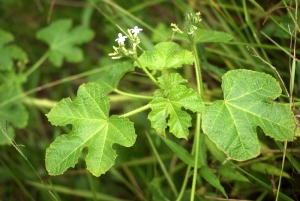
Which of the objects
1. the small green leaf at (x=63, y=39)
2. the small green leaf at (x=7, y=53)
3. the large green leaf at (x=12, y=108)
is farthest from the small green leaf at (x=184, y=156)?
the small green leaf at (x=7, y=53)

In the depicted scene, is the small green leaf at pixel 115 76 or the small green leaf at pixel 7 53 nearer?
the small green leaf at pixel 115 76

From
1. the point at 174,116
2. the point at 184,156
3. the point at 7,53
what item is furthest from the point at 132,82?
the point at 174,116

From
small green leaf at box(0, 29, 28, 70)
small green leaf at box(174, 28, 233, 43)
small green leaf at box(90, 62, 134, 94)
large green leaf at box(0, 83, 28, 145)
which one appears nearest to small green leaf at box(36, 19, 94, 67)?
small green leaf at box(0, 29, 28, 70)

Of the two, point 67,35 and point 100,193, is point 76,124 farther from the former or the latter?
point 67,35

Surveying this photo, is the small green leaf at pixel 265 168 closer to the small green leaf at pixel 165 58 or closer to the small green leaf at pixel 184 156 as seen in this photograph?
the small green leaf at pixel 184 156

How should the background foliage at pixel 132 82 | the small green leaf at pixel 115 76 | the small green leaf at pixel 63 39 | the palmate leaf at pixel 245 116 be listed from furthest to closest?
the small green leaf at pixel 63 39 → the background foliage at pixel 132 82 → the small green leaf at pixel 115 76 → the palmate leaf at pixel 245 116

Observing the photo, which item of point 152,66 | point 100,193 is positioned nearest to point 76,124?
point 152,66
